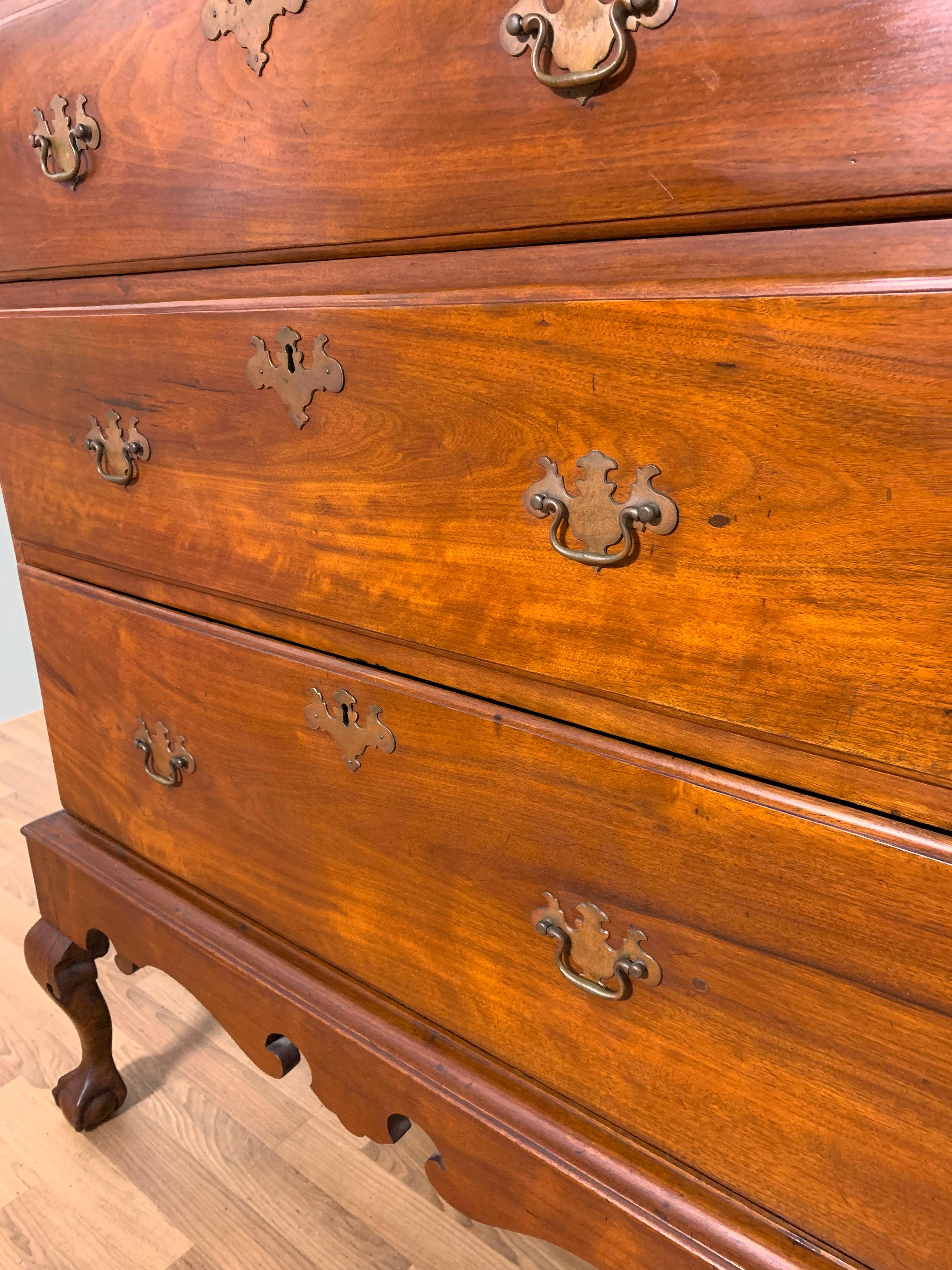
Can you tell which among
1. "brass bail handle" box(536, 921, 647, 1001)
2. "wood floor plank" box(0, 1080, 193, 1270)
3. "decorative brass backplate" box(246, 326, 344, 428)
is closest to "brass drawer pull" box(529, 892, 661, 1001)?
"brass bail handle" box(536, 921, 647, 1001)

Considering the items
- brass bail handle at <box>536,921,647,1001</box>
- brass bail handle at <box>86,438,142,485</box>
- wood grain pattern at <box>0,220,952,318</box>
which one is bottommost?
brass bail handle at <box>536,921,647,1001</box>

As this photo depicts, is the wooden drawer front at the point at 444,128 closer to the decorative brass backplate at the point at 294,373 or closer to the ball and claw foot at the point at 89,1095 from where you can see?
the decorative brass backplate at the point at 294,373

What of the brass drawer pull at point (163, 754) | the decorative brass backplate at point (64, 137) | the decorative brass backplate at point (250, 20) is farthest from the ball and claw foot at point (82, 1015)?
the decorative brass backplate at point (250, 20)

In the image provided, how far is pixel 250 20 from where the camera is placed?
23.8 inches

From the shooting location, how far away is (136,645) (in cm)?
90

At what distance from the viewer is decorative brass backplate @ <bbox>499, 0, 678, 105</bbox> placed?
1.46 feet

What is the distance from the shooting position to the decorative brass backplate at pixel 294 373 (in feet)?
2.11

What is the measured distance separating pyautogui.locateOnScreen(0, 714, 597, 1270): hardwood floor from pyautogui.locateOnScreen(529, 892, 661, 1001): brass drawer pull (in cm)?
61

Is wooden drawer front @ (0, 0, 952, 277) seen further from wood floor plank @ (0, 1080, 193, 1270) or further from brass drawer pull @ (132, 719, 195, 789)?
wood floor plank @ (0, 1080, 193, 1270)

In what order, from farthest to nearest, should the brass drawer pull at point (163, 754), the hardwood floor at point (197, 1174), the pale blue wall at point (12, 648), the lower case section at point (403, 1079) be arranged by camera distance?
1. the pale blue wall at point (12, 648)
2. the hardwood floor at point (197, 1174)
3. the brass drawer pull at point (163, 754)
4. the lower case section at point (403, 1079)

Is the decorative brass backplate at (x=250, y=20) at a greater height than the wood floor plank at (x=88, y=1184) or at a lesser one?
greater

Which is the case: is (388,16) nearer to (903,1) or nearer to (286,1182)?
(903,1)

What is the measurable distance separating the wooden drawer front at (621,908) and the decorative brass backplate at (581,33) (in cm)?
35

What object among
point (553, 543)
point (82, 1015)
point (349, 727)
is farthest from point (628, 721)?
point (82, 1015)
